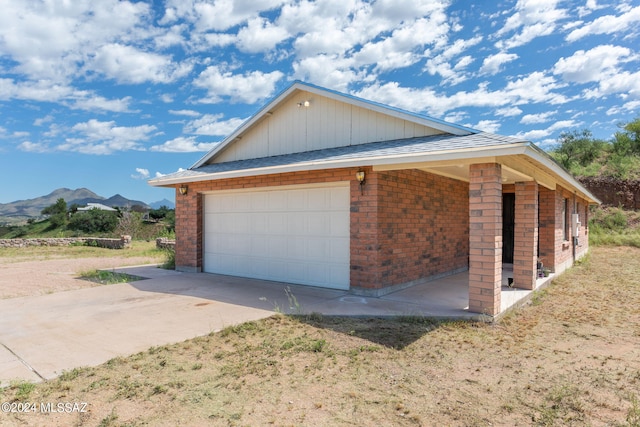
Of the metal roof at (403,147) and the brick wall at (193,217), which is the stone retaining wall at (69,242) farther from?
the metal roof at (403,147)

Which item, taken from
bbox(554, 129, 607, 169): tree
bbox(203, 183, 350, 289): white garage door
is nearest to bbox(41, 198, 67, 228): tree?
bbox(203, 183, 350, 289): white garage door

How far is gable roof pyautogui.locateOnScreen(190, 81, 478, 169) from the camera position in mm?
7196

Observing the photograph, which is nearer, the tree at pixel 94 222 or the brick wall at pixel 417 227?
the brick wall at pixel 417 227

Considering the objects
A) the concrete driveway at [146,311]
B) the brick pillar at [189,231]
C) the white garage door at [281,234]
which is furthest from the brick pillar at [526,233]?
the brick pillar at [189,231]

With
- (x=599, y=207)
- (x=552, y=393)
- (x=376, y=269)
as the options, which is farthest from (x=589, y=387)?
(x=599, y=207)

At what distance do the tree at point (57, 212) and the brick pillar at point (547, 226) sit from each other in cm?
3429

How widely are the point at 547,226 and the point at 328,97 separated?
6.46m

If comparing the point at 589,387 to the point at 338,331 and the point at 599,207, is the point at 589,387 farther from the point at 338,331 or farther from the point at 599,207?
the point at 599,207

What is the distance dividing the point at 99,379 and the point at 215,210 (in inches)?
276

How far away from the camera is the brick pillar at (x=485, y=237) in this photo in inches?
211

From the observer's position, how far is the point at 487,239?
5406 mm

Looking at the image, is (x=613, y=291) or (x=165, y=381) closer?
(x=165, y=381)

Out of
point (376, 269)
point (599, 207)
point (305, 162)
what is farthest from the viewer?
point (599, 207)

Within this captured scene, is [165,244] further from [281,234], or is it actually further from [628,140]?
[628,140]
